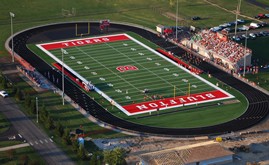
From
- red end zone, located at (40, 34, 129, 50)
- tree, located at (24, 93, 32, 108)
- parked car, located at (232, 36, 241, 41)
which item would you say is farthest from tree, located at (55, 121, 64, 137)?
parked car, located at (232, 36, 241, 41)

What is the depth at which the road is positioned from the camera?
355ft

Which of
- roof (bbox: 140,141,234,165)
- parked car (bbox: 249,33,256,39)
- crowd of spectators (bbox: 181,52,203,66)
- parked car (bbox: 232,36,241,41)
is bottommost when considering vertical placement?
roof (bbox: 140,141,234,165)

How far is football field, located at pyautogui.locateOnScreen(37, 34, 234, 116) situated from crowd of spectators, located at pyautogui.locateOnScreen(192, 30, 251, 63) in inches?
420

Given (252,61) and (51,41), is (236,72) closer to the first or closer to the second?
(252,61)

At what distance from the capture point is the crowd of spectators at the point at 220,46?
491 feet

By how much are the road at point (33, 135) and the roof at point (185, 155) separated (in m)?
12.6

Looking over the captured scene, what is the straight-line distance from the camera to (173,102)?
423 feet

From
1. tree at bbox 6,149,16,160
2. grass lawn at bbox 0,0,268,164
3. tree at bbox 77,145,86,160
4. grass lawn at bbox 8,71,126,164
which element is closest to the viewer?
tree at bbox 77,145,86,160

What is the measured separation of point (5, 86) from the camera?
439 ft

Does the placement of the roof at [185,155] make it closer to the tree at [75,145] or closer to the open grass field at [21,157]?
the tree at [75,145]

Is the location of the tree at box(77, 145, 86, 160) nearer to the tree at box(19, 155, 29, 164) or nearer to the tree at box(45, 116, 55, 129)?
the tree at box(19, 155, 29, 164)

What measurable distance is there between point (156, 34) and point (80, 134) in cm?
5819

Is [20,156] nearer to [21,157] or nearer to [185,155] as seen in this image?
[21,157]

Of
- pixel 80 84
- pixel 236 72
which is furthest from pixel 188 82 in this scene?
pixel 80 84
